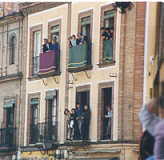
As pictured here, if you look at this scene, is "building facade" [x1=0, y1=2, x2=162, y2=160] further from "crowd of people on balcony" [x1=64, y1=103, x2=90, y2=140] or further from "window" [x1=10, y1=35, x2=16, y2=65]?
"crowd of people on balcony" [x1=64, y1=103, x2=90, y2=140]

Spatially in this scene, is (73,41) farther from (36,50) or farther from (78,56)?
(36,50)

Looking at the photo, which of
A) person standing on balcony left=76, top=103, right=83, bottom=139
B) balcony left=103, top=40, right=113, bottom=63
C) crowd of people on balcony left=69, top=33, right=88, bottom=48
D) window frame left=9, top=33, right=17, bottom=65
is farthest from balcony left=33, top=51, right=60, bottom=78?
window frame left=9, top=33, right=17, bottom=65

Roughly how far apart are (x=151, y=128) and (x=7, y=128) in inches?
1273

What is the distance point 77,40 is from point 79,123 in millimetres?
3822

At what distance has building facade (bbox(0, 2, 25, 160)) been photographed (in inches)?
1682

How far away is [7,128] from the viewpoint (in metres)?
43.0

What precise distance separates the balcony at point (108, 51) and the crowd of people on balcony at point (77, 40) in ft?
3.76

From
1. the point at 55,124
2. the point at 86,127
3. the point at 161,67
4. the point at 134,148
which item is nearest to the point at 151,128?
the point at 161,67

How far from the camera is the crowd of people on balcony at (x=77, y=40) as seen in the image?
37250 mm

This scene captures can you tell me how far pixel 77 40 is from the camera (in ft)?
124

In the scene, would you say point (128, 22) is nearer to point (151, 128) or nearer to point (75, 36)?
point (75, 36)

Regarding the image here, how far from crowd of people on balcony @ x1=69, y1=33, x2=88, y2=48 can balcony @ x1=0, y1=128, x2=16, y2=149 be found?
275 inches

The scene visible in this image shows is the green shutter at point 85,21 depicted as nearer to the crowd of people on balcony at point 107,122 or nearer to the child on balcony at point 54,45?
the child on balcony at point 54,45

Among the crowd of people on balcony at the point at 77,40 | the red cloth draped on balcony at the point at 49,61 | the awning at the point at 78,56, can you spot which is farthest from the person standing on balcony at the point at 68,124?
the crowd of people on balcony at the point at 77,40
